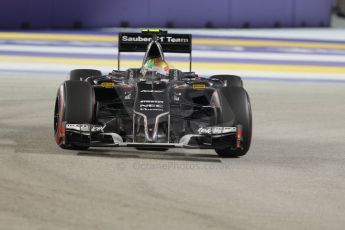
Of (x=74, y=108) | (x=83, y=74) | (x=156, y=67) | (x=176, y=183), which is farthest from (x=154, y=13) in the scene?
(x=176, y=183)

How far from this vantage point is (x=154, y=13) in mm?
30000

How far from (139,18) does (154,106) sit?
20.6 metres

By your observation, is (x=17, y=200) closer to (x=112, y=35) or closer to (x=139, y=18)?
(x=112, y=35)

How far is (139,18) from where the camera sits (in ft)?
97.8

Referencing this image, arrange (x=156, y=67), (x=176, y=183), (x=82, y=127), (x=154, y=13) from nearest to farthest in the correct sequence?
(x=176, y=183) → (x=82, y=127) → (x=156, y=67) → (x=154, y=13)

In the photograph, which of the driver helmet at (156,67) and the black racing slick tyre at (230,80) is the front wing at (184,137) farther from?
the black racing slick tyre at (230,80)

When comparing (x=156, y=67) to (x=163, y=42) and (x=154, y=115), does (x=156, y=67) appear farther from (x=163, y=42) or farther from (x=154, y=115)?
(x=154, y=115)

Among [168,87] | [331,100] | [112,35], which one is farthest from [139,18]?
[168,87]

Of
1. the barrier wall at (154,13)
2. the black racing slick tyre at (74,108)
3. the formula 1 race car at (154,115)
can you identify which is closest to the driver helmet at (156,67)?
the formula 1 race car at (154,115)

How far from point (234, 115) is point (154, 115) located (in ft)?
2.32

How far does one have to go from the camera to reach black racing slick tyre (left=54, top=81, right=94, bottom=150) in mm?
9391

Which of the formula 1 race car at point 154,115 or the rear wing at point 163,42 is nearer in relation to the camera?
the formula 1 race car at point 154,115

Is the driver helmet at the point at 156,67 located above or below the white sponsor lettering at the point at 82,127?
above

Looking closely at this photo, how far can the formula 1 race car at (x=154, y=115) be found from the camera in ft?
30.7
